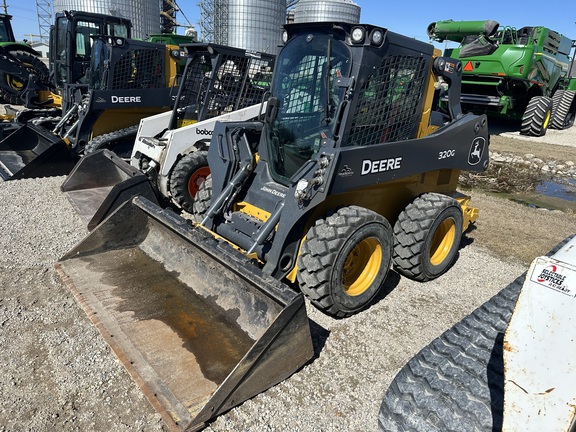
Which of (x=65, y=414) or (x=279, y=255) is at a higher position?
(x=279, y=255)

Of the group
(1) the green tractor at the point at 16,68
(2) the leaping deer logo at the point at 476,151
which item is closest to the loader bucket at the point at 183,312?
(2) the leaping deer logo at the point at 476,151

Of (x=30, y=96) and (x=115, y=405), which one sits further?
(x=30, y=96)

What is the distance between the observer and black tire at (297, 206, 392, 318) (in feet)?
10.5

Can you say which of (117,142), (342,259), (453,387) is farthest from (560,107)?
(453,387)

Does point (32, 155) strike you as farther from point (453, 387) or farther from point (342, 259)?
point (453, 387)

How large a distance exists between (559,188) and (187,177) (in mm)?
6964

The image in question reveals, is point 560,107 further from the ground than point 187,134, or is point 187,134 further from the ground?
point 560,107

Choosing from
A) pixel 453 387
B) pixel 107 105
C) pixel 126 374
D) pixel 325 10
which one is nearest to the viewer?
pixel 453 387

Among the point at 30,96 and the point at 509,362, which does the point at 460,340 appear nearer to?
the point at 509,362

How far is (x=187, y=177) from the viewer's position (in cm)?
569

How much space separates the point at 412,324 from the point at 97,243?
2.86 m

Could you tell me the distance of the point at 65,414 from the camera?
2.47 m

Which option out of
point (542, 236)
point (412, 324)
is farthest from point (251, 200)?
point (542, 236)

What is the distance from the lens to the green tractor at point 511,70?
38.4ft
